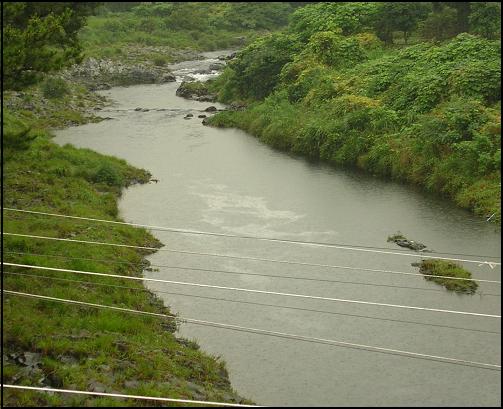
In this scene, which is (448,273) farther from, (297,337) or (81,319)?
(81,319)

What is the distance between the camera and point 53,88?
5491cm

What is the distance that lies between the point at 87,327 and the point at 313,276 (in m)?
8.83

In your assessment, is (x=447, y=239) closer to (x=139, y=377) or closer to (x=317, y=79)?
(x=139, y=377)

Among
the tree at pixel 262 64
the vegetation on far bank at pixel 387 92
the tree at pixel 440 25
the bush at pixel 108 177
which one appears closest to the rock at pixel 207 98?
the vegetation on far bank at pixel 387 92

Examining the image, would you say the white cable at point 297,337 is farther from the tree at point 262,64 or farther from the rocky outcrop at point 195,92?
the rocky outcrop at point 195,92

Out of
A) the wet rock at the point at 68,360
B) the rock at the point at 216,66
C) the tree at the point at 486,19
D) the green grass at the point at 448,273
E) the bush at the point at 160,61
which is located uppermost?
the tree at the point at 486,19

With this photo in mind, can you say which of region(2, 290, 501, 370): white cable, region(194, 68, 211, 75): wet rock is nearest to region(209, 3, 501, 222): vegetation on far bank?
region(194, 68, 211, 75): wet rock

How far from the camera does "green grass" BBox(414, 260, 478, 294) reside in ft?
82.5

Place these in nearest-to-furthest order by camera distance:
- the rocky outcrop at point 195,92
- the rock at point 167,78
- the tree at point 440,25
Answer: the tree at point 440,25
the rocky outcrop at point 195,92
the rock at point 167,78

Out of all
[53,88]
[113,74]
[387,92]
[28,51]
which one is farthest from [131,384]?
[113,74]

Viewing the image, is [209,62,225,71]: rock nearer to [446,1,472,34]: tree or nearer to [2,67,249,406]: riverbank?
[446,1,472,34]: tree

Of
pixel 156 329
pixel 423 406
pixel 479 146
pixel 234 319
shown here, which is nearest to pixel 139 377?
pixel 156 329

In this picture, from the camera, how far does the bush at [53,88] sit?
54.3 meters

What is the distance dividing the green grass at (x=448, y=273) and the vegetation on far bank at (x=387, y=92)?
524cm
